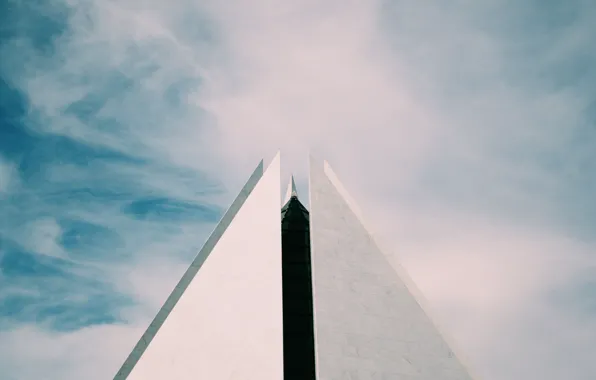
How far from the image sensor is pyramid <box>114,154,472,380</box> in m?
10.4

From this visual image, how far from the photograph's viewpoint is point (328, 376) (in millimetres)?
10000

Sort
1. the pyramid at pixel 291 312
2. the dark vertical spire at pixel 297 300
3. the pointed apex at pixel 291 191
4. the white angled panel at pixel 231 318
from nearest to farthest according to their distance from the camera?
the white angled panel at pixel 231 318
the pyramid at pixel 291 312
the dark vertical spire at pixel 297 300
the pointed apex at pixel 291 191

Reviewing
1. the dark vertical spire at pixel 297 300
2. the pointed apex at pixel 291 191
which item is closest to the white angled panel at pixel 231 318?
the dark vertical spire at pixel 297 300

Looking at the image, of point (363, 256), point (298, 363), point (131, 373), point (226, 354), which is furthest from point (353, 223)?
point (131, 373)

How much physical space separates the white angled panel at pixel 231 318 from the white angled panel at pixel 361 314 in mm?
1166

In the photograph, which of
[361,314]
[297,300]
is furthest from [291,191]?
[361,314]

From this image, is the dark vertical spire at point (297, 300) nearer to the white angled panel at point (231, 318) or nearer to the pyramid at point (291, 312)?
the pyramid at point (291, 312)

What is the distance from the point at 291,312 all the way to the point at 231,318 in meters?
2.54

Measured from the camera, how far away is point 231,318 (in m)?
11.0

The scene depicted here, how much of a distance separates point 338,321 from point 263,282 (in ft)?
7.15

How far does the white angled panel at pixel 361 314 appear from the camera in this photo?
10.6 meters

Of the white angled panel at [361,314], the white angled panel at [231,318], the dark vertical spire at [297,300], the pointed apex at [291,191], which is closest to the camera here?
the white angled panel at [231,318]

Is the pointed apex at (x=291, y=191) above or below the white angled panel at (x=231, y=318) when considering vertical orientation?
above

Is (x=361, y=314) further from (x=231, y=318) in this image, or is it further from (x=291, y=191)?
(x=291, y=191)
